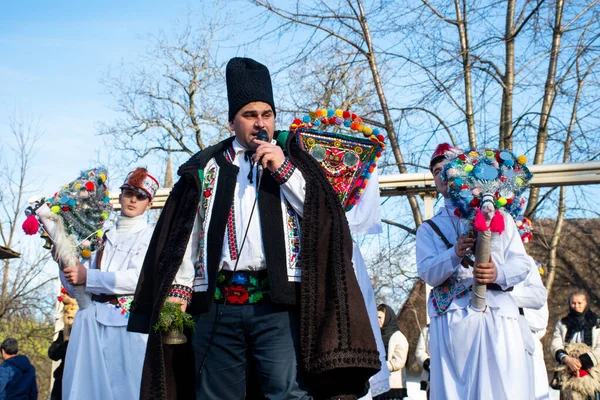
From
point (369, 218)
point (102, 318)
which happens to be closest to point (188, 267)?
point (369, 218)

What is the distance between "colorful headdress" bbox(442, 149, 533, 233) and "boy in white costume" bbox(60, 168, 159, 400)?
2682 millimetres

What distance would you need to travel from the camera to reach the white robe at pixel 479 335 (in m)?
5.41

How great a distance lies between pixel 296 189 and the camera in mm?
3676

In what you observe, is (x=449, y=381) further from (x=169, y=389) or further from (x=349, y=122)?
(x=169, y=389)

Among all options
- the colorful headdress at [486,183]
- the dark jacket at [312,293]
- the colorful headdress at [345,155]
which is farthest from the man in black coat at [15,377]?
the dark jacket at [312,293]

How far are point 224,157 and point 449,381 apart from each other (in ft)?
8.47

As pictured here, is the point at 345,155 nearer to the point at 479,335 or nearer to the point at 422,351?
the point at 479,335

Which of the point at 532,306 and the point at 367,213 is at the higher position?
the point at 367,213

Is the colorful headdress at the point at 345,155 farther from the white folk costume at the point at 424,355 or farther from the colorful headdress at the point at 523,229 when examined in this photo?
the white folk costume at the point at 424,355

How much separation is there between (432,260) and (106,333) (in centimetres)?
271

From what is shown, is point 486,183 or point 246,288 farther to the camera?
point 486,183

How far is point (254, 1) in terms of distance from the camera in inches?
609

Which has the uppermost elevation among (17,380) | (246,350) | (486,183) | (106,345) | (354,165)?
(354,165)

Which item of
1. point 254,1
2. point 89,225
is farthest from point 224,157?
point 254,1
